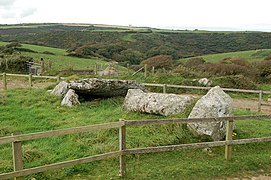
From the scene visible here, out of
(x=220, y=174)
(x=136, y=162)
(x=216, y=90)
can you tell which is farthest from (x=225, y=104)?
(x=136, y=162)

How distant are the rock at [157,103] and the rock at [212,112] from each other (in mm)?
1076

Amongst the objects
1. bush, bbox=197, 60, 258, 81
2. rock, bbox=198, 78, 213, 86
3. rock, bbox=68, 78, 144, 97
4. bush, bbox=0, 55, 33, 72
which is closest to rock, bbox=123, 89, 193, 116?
rock, bbox=68, 78, 144, 97

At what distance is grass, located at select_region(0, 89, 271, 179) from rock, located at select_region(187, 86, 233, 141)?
321 millimetres

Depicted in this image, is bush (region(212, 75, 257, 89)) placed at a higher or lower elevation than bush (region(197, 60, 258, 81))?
lower

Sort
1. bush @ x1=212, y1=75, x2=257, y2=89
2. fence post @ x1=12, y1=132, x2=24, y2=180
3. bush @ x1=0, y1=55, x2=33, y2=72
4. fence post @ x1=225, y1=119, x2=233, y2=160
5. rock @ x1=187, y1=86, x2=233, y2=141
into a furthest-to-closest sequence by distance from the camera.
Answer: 1. bush @ x1=0, y1=55, x2=33, y2=72
2. bush @ x1=212, y1=75, x2=257, y2=89
3. rock @ x1=187, y1=86, x2=233, y2=141
4. fence post @ x1=225, y1=119, x2=233, y2=160
5. fence post @ x1=12, y1=132, x2=24, y2=180

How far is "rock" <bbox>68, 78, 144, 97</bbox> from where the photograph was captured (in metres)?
11.2

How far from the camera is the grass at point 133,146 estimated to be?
6055mm

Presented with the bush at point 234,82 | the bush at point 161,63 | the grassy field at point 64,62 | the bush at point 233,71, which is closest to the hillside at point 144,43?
the grassy field at point 64,62

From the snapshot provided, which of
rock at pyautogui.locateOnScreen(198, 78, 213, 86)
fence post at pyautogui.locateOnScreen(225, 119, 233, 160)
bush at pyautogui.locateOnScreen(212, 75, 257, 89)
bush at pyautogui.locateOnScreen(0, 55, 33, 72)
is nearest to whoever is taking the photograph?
fence post at pyautogui.locateOnScreen(225, 119, 233, 160)

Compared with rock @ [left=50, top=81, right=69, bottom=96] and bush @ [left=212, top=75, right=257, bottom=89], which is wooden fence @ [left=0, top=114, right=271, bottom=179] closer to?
rock @ [left=50, top=81, right=69, bottom=96]

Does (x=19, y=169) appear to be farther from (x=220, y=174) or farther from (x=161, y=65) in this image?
(x=161, y=65)

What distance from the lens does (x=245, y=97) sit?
57.9ft

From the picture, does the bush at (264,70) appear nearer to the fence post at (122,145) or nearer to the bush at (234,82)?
the bush at (234,82)

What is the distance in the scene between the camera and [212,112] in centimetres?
798
